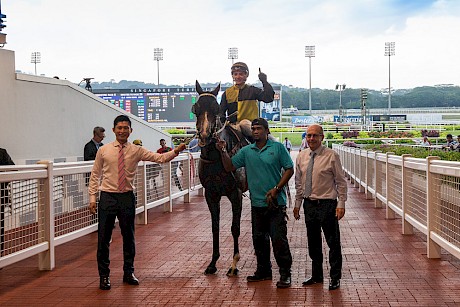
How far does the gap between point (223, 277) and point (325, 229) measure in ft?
4.80

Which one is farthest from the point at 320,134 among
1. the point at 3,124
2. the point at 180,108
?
the point at 180,108

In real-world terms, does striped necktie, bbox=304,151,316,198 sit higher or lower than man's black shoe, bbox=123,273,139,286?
higher

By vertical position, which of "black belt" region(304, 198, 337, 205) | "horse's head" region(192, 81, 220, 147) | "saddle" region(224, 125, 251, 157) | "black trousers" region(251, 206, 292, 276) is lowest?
"black trousers" region(251, 206, 292, 276)

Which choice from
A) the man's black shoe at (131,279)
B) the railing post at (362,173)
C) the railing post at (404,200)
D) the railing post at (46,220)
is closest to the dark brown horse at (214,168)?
the man's black shoe at (131,279)

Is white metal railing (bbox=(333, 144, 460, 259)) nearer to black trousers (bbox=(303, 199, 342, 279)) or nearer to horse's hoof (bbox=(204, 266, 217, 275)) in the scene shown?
black trousers (bbox=(303, 199, 342, 279))

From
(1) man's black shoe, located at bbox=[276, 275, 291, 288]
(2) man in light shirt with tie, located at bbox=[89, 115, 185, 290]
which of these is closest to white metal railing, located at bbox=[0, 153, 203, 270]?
(2) man in light shirt with tie, located at bbox=[89, 115, 185, 290]

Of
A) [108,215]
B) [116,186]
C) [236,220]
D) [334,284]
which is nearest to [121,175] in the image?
[116,186]

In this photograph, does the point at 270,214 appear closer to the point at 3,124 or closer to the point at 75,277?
the point at 75,277

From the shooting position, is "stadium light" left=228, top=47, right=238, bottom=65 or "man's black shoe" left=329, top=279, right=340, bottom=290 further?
"stadium light" left=228, top=47, right=238, bottom=65

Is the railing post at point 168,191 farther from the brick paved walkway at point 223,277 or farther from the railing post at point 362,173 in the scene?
the railing post at point 362,173

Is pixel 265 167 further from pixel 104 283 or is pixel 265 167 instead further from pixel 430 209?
pixel 430 209

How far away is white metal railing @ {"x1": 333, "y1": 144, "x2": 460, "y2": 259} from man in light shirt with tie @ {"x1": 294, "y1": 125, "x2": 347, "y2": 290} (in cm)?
147

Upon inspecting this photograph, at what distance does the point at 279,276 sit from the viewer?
8.59 m

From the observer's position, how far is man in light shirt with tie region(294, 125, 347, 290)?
7.79m
